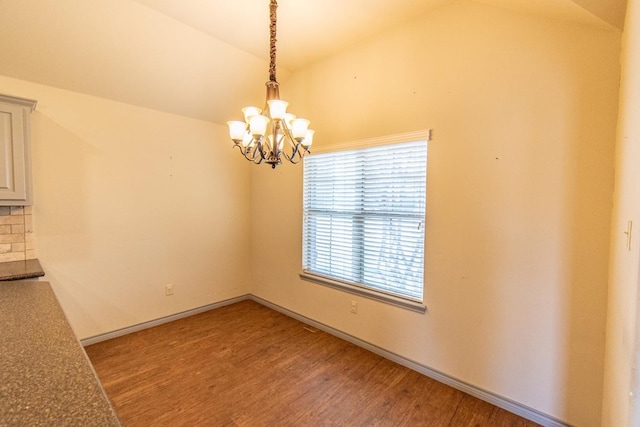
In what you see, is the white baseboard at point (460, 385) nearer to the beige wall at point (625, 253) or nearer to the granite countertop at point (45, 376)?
the beige wall at point (625, 253)

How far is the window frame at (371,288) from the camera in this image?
229 cm

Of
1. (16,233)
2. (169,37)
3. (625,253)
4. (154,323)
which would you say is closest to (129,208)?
(16,233)

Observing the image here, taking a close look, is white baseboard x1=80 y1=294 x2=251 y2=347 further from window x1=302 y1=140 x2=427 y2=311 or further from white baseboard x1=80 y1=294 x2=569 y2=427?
window x1=302 y1=140 x2=427 y2=311

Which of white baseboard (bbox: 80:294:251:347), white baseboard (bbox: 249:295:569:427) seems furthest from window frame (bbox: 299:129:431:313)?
white baseboard (bbox: 80:294:251:347)

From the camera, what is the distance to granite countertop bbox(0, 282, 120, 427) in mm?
677

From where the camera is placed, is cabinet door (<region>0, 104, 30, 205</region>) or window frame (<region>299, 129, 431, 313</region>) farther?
window frame (<region>299, 129, 431, 313</region>)

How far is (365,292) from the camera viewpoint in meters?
2.66

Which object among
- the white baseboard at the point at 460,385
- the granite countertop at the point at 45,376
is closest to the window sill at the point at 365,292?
the white baseboard at the point at 460,385

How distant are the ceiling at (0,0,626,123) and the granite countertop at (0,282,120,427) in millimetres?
2046

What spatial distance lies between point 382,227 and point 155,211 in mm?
2476

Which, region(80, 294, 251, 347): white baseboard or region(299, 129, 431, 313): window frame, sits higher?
region(299, 129, 431, 313): window frame

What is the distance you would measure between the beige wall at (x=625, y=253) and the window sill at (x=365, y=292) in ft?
3.67

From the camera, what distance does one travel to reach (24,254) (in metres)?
2.40

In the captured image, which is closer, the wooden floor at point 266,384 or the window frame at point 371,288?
the wooden floor at point 266,384
